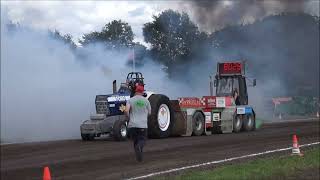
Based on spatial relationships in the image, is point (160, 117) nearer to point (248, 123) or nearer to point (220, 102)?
point (220, 102)

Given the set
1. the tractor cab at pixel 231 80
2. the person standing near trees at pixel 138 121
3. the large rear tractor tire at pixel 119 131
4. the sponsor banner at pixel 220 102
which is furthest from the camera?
the tractor cab at pixel 231 80

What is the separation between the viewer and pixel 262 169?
1110 cm

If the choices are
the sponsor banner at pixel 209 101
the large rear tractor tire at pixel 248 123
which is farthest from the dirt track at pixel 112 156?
the large rear tractor tire at pixel 248 123

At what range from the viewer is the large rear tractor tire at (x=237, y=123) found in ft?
78.6

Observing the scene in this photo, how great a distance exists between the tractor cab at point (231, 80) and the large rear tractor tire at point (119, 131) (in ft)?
24.8

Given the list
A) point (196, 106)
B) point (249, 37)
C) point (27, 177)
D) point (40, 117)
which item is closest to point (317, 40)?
point (249, 37)

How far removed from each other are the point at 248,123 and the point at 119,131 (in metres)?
8.19

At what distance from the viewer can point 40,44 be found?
72.4ft

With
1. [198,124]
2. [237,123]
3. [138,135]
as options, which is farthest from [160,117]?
[138,135]

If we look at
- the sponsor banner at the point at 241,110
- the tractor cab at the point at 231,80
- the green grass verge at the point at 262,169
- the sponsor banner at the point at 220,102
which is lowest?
the green grass verge at the point at 262,169

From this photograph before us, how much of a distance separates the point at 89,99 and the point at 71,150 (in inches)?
308

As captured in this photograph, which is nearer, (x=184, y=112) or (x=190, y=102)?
(x=184, y=112)

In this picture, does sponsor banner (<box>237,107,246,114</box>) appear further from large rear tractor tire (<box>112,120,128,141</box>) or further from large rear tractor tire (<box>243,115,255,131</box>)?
large rear tractor tire (<box>112,120,128,141</box>)

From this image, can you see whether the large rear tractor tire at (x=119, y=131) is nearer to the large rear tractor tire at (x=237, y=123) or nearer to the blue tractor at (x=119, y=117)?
the blue tractor at (x=119, y=117)
